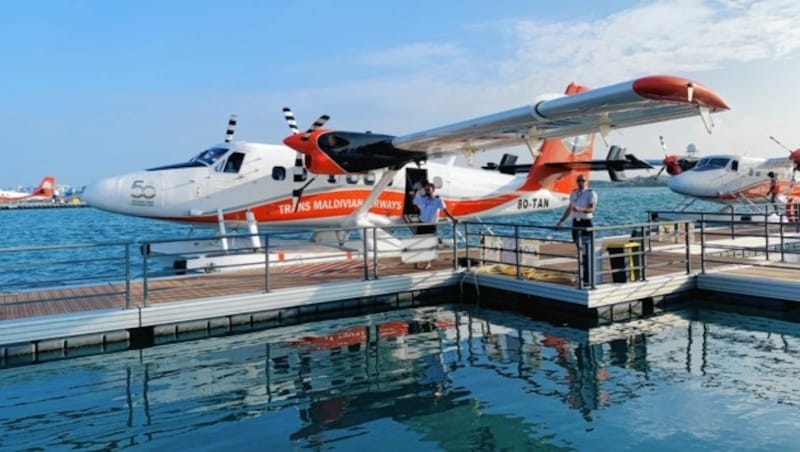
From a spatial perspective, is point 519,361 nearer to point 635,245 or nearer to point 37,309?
point 635,245

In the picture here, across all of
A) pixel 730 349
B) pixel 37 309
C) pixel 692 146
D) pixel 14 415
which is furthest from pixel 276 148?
pixel 692 146

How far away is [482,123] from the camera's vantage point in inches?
466

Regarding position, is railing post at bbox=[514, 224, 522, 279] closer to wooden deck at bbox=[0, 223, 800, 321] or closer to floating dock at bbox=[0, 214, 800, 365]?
floating dock at bbox=[0, 214, 800, 365]

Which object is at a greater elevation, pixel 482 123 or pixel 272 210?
pixel 482 123

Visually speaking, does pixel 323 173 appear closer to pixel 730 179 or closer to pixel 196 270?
pixel 196 270

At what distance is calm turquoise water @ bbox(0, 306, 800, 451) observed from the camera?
5.36 meters

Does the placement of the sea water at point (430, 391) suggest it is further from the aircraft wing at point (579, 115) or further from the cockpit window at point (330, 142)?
the cockpit window at point (330, 142)

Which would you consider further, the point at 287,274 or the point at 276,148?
the point at 276,148

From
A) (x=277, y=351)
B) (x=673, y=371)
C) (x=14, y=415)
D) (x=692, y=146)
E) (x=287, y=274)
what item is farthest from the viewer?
(x=692, y=146)

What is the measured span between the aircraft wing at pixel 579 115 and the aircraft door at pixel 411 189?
1.70 metres

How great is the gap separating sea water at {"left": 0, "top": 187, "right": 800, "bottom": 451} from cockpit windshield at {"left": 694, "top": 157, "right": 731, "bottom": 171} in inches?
721

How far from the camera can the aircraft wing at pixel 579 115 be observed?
8.27 metres

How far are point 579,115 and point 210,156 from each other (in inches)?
315

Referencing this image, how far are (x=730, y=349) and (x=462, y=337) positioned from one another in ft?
11.5
